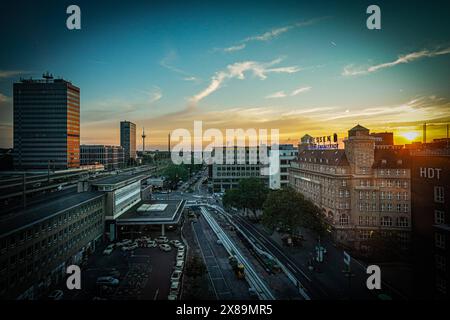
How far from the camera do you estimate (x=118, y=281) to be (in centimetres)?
1190

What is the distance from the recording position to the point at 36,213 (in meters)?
10.7

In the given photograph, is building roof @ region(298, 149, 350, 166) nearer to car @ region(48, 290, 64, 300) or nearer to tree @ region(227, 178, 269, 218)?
tree @ region(227, 178, 269, 218)

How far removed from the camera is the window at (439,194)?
910cm

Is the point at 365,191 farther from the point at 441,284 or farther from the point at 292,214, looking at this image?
the point at 441,284

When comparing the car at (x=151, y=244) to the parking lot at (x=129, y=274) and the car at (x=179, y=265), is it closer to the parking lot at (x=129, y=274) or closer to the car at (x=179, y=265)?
the parking lot at (x=129, y=274)

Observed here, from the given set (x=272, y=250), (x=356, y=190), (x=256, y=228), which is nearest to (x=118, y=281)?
(x=272, y=250)

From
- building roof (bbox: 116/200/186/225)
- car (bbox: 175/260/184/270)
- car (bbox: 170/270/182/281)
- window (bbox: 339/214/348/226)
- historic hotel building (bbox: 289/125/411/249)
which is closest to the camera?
car (bbox: 170/270/182/281)

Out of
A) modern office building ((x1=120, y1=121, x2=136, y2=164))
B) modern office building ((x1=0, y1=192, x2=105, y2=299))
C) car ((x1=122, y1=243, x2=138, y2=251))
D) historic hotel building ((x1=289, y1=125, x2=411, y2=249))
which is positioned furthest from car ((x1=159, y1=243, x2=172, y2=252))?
modern office building ((x1=120, y1=121, x2=136, y2=164))

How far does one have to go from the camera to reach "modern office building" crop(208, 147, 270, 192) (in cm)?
4438

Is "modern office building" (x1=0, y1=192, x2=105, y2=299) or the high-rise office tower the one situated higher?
the high-rise office tower

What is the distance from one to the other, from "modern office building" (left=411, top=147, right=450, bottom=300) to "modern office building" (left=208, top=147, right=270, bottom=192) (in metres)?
34.1
